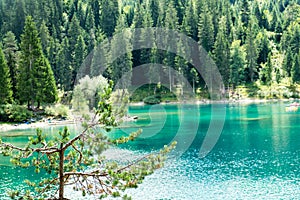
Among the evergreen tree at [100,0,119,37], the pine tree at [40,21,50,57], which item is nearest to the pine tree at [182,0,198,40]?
the evergreen tree at [100,0,119,37]

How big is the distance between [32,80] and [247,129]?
1339 inches

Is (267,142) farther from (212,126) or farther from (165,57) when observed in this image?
(165,57)

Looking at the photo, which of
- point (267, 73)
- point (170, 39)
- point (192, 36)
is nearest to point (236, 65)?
point (267, 73)

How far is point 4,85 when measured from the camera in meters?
64.8

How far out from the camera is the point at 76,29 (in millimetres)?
122625

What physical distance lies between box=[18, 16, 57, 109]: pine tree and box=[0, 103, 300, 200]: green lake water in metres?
12.6

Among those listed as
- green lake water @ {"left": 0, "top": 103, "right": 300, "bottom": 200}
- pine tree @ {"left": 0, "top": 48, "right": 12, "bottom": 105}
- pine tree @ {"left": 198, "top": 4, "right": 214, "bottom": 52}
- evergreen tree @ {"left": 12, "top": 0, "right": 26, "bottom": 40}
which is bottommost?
green lake water @ {"left": 0, "top": 103, "right": 300, "bottom": 200}

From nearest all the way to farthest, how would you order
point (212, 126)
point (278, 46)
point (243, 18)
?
1. point (212, 126)
2. point (278, 46)
3. point (243, 18)

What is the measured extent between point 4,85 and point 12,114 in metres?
4.77

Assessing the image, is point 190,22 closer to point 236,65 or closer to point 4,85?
point 236,65

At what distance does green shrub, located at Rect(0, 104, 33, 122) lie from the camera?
63.0 metres

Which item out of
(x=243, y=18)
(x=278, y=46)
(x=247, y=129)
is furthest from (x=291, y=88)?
(x=247, y=129)

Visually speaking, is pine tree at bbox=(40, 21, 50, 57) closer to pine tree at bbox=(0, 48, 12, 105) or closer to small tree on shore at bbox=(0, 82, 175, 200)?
pine tree at bbox=(0, 48, 12, 105)

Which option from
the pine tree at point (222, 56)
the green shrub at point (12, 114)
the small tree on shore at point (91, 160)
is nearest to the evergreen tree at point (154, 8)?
the pine tree at point (222, 56)
